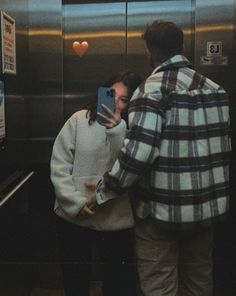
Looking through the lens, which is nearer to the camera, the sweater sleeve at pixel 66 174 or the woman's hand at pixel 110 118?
the woman's hand at pixel 110 118

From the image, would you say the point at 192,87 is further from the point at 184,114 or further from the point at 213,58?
the point at 213,58

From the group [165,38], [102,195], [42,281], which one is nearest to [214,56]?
[165,38]

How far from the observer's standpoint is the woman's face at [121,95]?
7.34ft

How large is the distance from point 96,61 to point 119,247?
1316 millimetres

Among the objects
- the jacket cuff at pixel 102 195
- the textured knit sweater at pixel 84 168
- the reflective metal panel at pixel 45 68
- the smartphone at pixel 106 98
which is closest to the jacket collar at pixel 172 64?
the smartphone at pixel 106 98

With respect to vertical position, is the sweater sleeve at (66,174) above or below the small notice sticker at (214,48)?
below

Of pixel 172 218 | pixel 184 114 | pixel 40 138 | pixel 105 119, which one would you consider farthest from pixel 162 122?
pixel 40 138

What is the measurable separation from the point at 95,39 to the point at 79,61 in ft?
0.60

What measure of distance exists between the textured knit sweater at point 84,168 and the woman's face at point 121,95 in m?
0.14

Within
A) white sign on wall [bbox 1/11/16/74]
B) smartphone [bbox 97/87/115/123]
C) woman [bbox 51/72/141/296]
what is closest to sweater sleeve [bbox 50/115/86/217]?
woman [bbox 51/72/141/296]

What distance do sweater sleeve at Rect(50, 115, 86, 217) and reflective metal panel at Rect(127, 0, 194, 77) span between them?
0.99 metres

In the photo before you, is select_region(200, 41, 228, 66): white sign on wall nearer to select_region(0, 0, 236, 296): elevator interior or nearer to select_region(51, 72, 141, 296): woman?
select_region(0, 0, 236, 296): elevator interior

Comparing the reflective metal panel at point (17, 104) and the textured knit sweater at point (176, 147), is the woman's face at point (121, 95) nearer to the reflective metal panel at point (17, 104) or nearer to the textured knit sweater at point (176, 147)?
the textured knit sweater at point (176, 147)

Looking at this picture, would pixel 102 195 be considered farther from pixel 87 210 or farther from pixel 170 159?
pixel 170 159
